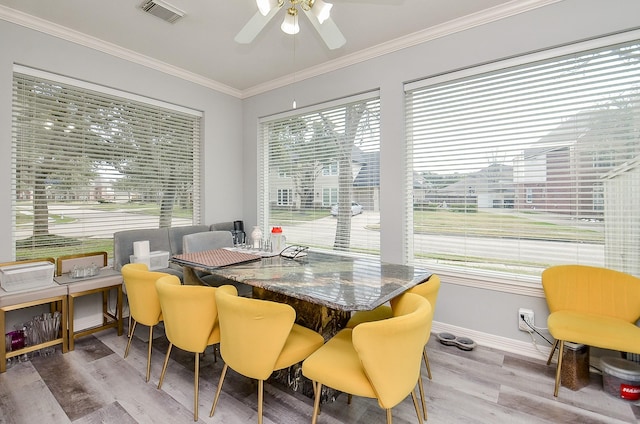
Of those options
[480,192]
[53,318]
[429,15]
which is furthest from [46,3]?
[480,192]

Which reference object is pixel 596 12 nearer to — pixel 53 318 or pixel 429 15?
pixel 429 15

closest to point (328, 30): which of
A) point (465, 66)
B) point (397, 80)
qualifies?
point (397, 80)

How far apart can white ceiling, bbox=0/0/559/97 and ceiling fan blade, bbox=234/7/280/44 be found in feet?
2.03

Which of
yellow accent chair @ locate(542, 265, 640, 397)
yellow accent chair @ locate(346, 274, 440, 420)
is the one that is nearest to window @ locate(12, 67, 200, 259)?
yellow accent chair @ locate(346, 274, 440, 420)

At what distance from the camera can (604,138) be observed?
90.0 inches

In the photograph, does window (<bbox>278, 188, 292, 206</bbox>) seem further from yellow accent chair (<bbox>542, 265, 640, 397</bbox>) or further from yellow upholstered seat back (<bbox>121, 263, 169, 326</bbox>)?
yellow accent chair (<bbox>542, 265, 640, 397</bbox>)

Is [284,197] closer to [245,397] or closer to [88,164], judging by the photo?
[88,164]

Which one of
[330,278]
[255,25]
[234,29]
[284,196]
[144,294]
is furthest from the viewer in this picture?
[284,196]

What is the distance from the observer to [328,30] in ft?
6.74

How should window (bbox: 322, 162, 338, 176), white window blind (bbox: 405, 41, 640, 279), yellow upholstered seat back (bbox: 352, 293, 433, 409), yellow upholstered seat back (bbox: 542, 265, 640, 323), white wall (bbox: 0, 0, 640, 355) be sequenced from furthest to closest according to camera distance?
window (bbox: 322, 162, 338, 176), white wall (bbox: 0, 0, 640, 355), white window blind (bbox: 405, 41, 640, 279), yellow upholstered seat back (bbox: 542, 265, 640, 323), yellow upholstered seat back (bbox: 352, 293, 433, 409)

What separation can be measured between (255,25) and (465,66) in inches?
74.4

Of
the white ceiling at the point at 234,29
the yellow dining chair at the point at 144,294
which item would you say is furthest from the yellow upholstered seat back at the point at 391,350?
the white ceiling at the point at 234,29

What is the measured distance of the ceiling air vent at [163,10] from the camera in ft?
8.09

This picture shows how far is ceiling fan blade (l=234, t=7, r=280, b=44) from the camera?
1.92 metres
